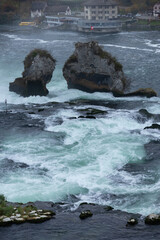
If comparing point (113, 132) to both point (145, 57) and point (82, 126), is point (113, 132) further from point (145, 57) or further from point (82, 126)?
point (145, 57)

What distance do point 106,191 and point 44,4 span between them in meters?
168

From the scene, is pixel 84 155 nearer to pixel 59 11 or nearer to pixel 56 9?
pixel 59 11

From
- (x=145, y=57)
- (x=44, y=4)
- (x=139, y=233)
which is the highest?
(x=44, y=4)

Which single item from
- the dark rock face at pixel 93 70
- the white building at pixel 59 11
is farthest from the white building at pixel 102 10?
the dark rock face at pixel 93 70

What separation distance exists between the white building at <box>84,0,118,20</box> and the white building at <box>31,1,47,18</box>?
30566mm

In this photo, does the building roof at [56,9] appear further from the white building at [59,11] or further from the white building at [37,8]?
the white building at [37,8]

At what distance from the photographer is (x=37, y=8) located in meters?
193

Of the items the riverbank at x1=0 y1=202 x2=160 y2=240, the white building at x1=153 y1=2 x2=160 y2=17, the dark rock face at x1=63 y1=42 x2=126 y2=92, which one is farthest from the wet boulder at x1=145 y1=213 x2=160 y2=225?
the white building at x1=153 y1=2 x2=160 y2=17

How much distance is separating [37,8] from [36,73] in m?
130

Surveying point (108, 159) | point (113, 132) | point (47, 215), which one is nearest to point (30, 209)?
point (47, 215)

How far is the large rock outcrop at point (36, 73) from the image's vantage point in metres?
71.5

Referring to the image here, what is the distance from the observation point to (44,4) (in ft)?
639

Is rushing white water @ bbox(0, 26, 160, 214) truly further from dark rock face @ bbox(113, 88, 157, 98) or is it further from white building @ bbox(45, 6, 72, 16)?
white building @ bbox(45, 6, 72, 16)

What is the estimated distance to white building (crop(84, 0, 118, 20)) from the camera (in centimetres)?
16725
